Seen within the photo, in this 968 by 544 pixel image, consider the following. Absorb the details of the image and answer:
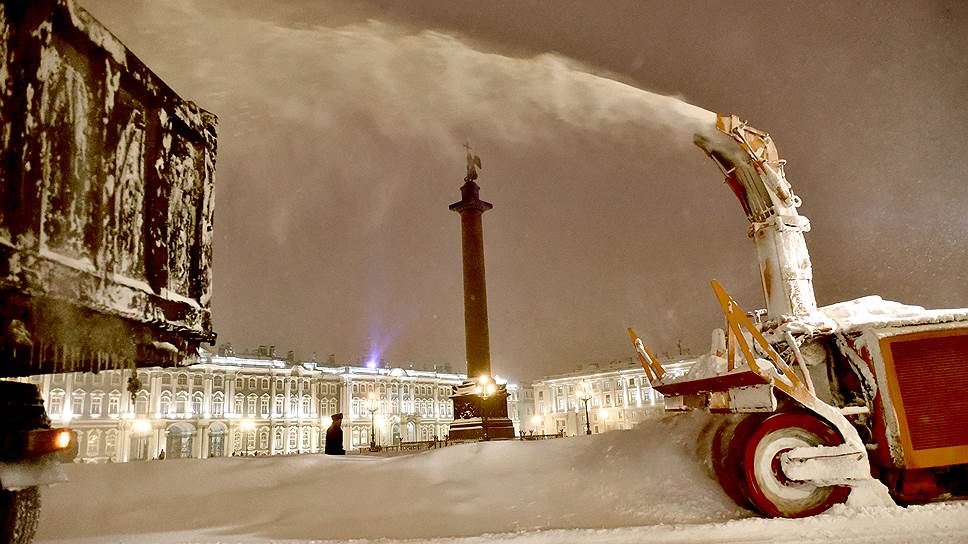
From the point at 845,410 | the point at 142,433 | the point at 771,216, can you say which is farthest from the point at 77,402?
the point at 845,410

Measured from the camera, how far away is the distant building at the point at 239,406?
62688mm

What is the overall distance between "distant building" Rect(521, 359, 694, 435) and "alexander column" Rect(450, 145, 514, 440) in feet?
188

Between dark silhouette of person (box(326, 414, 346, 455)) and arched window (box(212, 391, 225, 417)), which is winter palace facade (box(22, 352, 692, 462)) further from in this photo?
dark silhouette of person (box(326, 414, 346, 455))

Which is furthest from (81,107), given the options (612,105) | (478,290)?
(478,290)

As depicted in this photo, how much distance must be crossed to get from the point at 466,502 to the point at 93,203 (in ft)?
16.2

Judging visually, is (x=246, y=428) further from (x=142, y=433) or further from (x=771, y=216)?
(x=771, y=216)

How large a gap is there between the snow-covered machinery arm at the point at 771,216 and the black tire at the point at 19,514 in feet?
25.2

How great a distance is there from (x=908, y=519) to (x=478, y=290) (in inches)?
794

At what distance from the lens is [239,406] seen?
74.1 m

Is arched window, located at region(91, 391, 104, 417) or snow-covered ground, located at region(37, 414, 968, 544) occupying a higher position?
arched window, located at region(91, 391, 104, 417)

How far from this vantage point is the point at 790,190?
777 cm

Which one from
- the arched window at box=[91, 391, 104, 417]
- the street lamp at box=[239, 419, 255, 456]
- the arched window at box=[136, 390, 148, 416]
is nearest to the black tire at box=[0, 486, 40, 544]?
the arched window at box=[91, 391, 104, 417]

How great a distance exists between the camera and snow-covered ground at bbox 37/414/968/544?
205 inches

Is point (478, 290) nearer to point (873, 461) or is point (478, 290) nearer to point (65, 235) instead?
point (873, 461)
